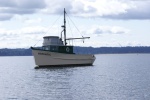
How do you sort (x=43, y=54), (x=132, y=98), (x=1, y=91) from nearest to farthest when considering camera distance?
(x=132, y=98) < (x=1, y=91) < (x=43, y=54)

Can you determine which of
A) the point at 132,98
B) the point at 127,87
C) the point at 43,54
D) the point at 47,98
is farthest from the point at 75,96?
the point at 43,54

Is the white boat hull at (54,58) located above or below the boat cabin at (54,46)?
below

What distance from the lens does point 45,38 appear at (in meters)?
90.2

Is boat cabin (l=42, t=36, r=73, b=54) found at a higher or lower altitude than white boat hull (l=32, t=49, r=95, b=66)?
higher

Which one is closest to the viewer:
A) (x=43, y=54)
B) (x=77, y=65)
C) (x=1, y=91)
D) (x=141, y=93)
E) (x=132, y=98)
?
(x=132, y=98)

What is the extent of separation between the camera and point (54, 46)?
89.3 m

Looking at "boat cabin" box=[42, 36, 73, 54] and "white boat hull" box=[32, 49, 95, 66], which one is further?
"boat cabin" box=[42, 36, 73, 54]

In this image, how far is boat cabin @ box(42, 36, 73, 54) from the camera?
89000 mm

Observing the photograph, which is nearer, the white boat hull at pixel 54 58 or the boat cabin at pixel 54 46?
the white boat hull at pixel 54 58

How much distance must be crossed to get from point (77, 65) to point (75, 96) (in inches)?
1998

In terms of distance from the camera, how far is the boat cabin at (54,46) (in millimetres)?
89000

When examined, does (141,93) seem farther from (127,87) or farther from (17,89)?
(17,89)

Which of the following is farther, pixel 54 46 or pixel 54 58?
pixel 54 46

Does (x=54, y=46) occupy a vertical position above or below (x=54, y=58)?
above
